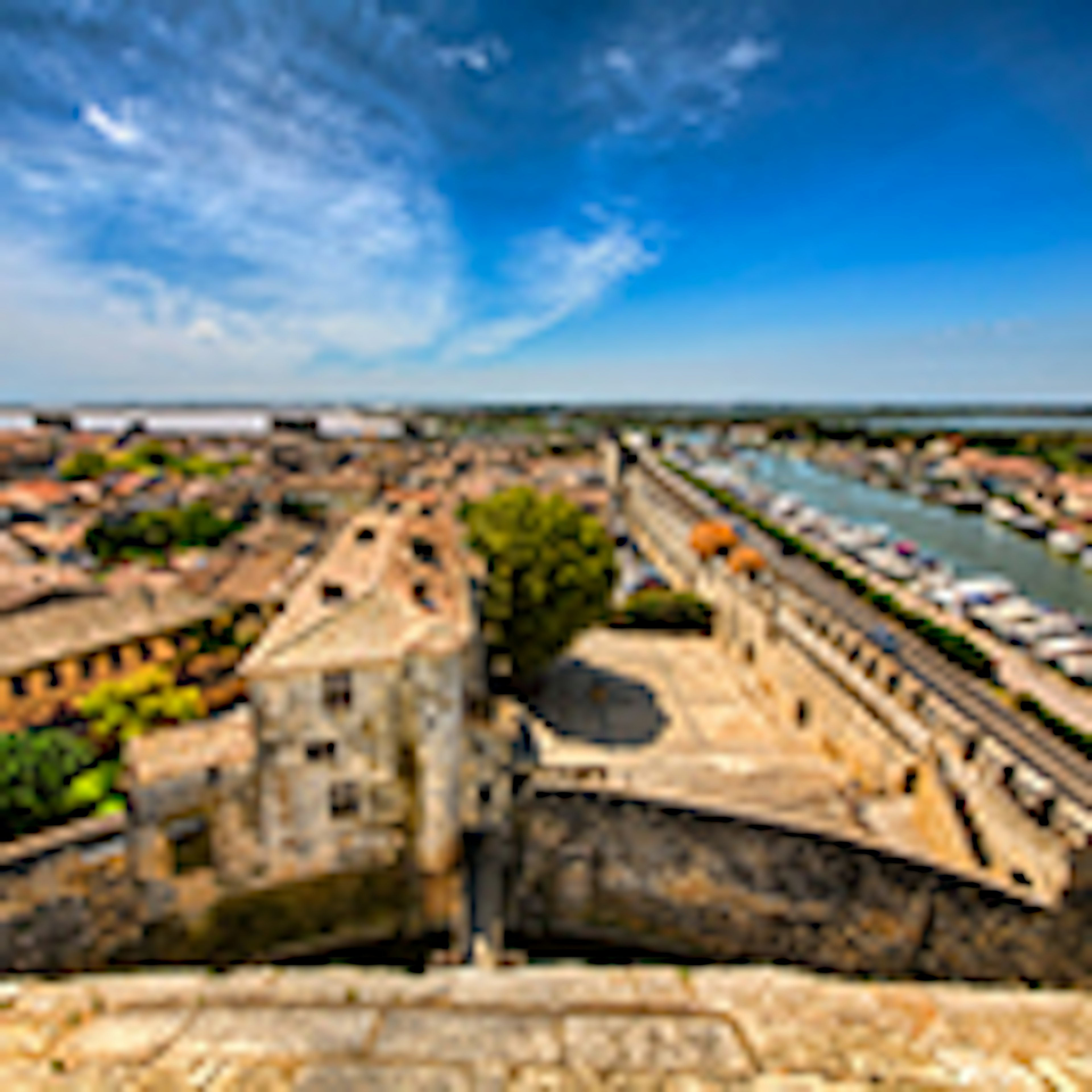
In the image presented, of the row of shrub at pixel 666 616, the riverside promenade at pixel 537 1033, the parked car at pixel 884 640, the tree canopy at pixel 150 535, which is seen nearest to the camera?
the riverside promenade at pixel 537 1033

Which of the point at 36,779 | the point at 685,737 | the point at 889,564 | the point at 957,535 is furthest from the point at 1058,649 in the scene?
the point at 957,535

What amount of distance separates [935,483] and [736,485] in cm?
3812

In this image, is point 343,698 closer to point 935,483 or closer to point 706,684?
point 706,684

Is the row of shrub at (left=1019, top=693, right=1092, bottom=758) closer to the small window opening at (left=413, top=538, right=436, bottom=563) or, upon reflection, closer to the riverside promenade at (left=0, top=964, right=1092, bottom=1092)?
the small window opening at (left=413, top=538, right=436, bottom=563)

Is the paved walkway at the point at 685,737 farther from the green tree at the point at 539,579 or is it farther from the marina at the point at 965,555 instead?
the marina at the point at 965,555

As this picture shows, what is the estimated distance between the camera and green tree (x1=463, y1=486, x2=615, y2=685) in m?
27.2

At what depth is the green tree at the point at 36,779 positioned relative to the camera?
17.1 metres

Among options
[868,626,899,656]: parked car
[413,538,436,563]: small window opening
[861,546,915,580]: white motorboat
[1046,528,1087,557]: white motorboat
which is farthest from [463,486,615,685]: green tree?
[1046,528,1087,557]: white motorboat

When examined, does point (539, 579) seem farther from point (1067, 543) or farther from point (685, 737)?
point (1067, 543)

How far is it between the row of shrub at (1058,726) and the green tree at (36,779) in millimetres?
34536

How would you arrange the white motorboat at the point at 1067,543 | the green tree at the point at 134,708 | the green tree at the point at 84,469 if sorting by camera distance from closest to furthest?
1. the green tree at the point at 134,708
2. the white motorboat at the point at 1067,543
3. the green tree at the point at 84,469

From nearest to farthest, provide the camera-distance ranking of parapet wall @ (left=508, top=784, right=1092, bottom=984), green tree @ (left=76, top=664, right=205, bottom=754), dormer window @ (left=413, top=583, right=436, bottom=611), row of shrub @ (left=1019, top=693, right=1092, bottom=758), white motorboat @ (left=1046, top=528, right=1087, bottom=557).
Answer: parapet wall @ (left=508, top=784, right=1092, bottom=984) → dormer window @ (left=413, top=583, right=436, bottom=611) → green tree @ (left=76, top=664, right=205, bottom=754) → row of shrub @ (left=1019, top=693, right=1092, bottom=758) → white motorboat @ (left=1046, top=528, right=1087, bottom=557)

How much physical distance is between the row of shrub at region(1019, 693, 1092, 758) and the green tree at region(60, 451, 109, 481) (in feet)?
368

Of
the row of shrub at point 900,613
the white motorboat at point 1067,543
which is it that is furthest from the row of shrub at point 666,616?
the white motorboat at point 1067,543
